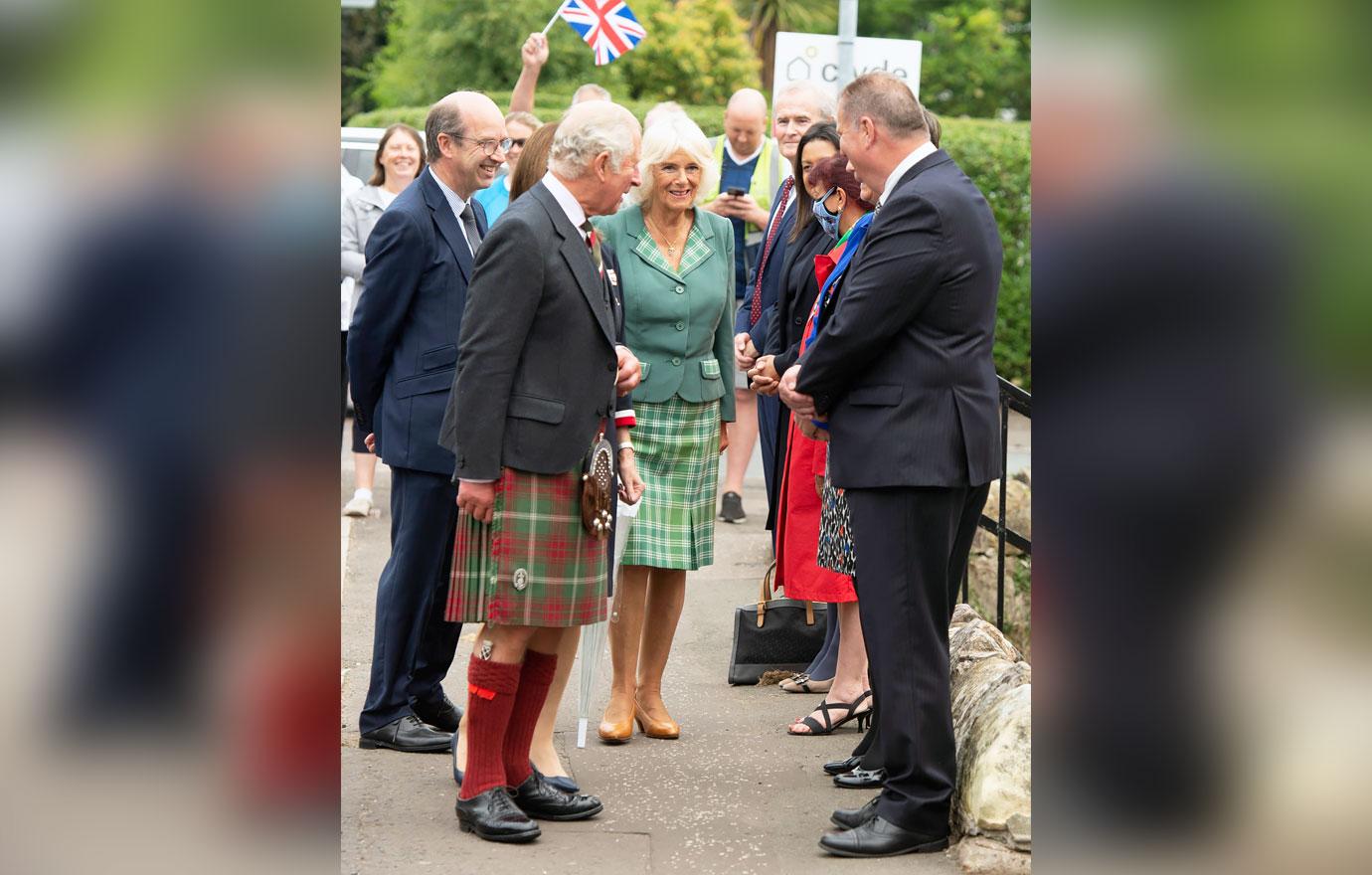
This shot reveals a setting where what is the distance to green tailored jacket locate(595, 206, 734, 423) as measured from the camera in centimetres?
552

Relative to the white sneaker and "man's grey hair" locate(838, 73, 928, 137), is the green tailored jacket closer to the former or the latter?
"man's grey hair" locate(838, 73, 928, 137)

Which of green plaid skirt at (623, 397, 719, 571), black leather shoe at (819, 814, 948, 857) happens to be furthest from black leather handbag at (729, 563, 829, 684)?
black leather shoe at (819, 814, 948, 857)

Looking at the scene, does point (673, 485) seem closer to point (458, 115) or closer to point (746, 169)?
point (458, 115)

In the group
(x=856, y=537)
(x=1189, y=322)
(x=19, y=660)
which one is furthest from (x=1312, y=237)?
(x=856, y=537)

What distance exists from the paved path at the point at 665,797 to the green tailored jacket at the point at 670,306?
1.25 meters

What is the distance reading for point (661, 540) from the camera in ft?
18.2

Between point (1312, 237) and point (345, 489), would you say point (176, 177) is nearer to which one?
point (1312, 237)

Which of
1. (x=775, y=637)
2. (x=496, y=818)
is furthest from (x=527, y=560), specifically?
(x=775, y=637)

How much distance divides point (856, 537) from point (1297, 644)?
7.70 feet

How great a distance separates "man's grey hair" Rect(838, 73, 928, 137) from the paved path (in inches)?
71.6

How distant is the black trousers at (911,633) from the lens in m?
4.41

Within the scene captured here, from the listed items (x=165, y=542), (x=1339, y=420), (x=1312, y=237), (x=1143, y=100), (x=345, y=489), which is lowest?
(x=345, y=489)

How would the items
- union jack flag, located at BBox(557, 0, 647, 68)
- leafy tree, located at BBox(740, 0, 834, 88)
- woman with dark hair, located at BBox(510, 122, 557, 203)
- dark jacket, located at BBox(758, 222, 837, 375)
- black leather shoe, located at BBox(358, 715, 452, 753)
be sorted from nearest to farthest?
woman with dark hair, located at BBox(510, 122, 557, 203), black leather shoe, located at BBox(358, 715, 452, 753), dark jacket, located at BBox(758, 222, 837, 375), union jack flag, located at BBox(557, 0, 647, 68), leafy tree, located at BBox(740, 0, 834, 88)

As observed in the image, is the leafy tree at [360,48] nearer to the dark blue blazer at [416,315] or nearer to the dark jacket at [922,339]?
the dark blue blazer at [416,315]
